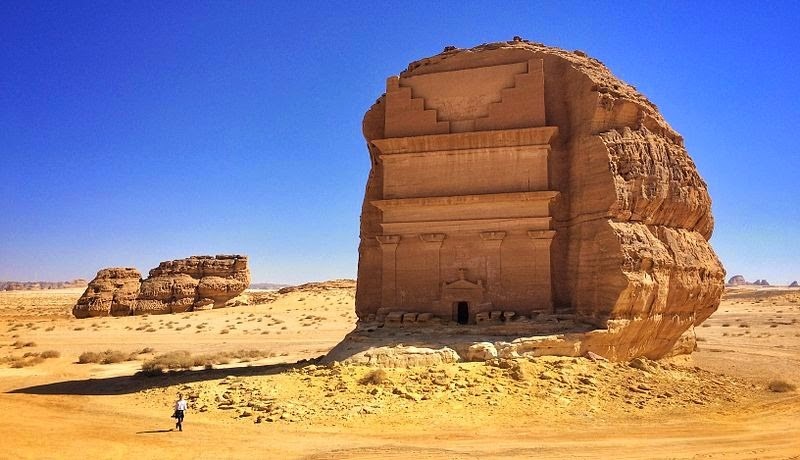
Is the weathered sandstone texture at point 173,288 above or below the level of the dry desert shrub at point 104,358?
above

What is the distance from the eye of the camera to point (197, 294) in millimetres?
43656

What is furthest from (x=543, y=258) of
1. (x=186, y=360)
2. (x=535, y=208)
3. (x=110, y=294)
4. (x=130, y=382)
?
(x=110, y=294)

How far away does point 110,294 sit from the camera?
42875mm

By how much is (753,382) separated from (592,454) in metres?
9.85

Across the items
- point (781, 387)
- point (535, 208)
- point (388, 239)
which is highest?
point (535, 208)

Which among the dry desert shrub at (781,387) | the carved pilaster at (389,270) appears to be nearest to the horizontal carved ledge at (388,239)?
the carved pilaster at (389,270)

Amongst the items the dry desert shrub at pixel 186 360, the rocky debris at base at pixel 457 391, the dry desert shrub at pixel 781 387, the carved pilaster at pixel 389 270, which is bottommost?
the dry desert shrub at pixel 186 360

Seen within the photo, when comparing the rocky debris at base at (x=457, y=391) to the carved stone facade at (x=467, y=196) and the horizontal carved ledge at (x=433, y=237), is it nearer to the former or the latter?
the carved stone facade at (x=467, y=196)

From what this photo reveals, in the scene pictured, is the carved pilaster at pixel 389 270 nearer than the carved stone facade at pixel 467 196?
No

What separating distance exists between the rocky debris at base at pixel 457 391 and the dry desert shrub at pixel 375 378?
0.02 meters

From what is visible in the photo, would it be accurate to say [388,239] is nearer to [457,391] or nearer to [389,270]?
[389,270]

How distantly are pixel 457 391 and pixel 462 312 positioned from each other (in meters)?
4.00

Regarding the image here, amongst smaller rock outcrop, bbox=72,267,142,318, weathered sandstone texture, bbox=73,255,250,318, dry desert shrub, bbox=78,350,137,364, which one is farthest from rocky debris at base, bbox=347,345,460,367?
smaller rock outcrop, bbox=72,267,142,318

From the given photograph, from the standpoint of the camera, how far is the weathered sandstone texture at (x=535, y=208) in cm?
1338
